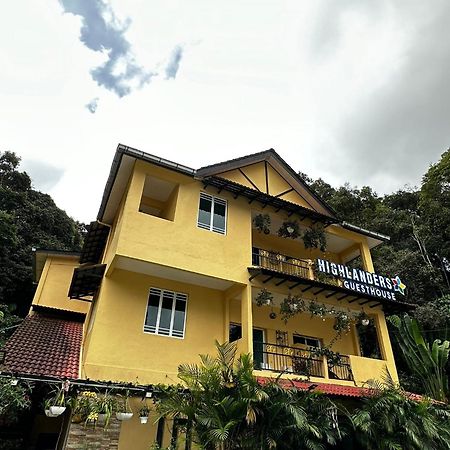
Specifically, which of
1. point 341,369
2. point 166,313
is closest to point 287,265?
point 341,369

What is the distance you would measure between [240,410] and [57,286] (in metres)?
12.4

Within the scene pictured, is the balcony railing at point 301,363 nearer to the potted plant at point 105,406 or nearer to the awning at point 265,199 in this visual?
the potted plant at point 105,406

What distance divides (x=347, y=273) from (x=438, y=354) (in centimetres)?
662

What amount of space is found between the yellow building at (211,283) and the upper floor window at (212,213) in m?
0.05

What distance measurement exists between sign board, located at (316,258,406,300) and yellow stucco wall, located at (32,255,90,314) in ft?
37.0

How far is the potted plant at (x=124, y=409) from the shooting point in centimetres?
875

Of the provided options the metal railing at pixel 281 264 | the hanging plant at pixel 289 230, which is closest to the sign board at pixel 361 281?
the metal railing at pixel 281 264

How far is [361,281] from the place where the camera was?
14.6 meters

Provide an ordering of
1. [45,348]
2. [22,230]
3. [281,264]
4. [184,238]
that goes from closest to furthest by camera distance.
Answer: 1. [45,348]
2. [184,238]
3. [281,264]
4. [22,230]

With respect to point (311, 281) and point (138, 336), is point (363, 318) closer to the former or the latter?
point (311, 281)

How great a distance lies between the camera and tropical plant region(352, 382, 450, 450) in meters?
9.88

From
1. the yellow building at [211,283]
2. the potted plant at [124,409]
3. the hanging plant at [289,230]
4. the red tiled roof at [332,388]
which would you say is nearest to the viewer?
the potted plant at [124,409]

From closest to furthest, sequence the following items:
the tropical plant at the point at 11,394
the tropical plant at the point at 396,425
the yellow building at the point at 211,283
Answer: the tropical plant at the point at 11,394 < the tropical plant at the point at 396,425 < the yellow building at the point at 211,283

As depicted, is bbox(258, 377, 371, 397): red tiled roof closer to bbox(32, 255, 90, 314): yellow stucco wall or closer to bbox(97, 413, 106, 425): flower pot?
bbox(97, 413, 106, 425): flower pot
